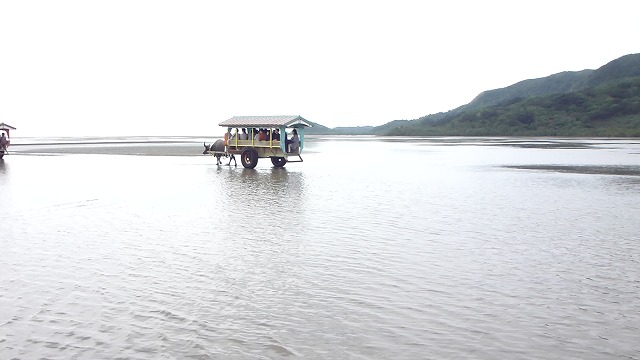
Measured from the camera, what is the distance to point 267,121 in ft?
115

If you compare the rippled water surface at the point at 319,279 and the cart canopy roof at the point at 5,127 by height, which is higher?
the cart canopy roof at the point at 5,127

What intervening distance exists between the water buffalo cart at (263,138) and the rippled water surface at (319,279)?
52.6 feet

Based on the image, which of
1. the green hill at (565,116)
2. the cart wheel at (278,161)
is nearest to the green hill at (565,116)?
the green hill at (565,116)

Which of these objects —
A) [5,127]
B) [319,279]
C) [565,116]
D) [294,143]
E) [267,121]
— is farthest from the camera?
[565,116]

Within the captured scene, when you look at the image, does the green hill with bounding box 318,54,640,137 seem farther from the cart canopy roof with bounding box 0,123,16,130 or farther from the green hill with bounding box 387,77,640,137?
the cart canopy roof with bounding box 0,123,16,130

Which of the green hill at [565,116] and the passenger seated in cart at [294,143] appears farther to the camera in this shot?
the green hill at [565,116]

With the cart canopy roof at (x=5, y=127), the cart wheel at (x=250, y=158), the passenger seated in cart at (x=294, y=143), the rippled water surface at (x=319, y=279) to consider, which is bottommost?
the rippled water surface at (x=319, y=279)

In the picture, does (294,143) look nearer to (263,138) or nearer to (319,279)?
(263,138)

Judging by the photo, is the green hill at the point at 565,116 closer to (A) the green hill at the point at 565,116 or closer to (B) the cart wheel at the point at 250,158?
(A) the green hill at the point at 565,116

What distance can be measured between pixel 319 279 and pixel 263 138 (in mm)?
27371

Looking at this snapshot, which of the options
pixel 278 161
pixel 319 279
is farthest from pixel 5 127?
pixel 319 279

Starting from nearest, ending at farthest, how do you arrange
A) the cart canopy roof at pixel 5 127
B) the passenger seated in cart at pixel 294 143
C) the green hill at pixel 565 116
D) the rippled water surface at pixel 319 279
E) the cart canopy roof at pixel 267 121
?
1. the rippled water surface at pixel 319 279
2. the cart canopy roof at pixel 267 121
3. the passenger seated in cart at pixel 294 143
4. the cart canopy roof at pixel 5 127
5. the green hill at pixel 565 116

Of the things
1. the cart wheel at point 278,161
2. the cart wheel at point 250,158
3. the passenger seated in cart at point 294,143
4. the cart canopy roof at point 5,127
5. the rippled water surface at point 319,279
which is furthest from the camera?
the cart canopy roof at point 5,127

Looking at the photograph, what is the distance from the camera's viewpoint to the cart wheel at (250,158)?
35406mm
